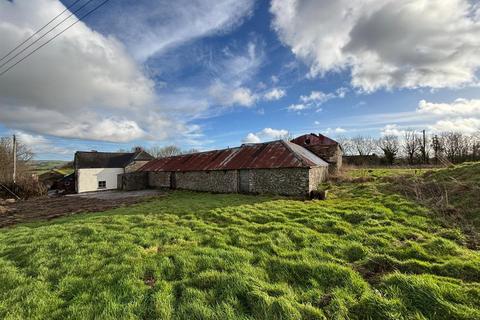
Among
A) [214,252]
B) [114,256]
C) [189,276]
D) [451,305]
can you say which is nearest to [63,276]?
[114,256]

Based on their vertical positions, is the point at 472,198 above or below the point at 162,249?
above

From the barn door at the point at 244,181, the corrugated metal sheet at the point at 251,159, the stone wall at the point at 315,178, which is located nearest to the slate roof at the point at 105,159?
the corrugated metal sheet at the point at 251,159

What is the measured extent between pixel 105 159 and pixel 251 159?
2699 cm

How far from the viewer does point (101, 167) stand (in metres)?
33.8

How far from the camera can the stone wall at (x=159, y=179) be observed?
26572mm

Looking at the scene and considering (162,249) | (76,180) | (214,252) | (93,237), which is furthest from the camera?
(76,180)

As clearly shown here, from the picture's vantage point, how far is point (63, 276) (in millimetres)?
5152

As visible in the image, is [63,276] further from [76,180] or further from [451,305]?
[76,180]

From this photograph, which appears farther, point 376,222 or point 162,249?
point 376,222

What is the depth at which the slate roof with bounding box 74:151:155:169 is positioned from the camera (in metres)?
32.9

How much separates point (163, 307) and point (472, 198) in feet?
40.4

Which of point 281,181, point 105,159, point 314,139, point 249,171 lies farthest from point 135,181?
point 314,139

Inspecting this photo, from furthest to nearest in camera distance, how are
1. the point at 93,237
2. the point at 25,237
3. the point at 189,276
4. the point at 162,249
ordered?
the point at 25,237 → the point at 93,237 → the point at 162,249 → the point at 189,276

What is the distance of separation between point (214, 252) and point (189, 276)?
115 centimetres
